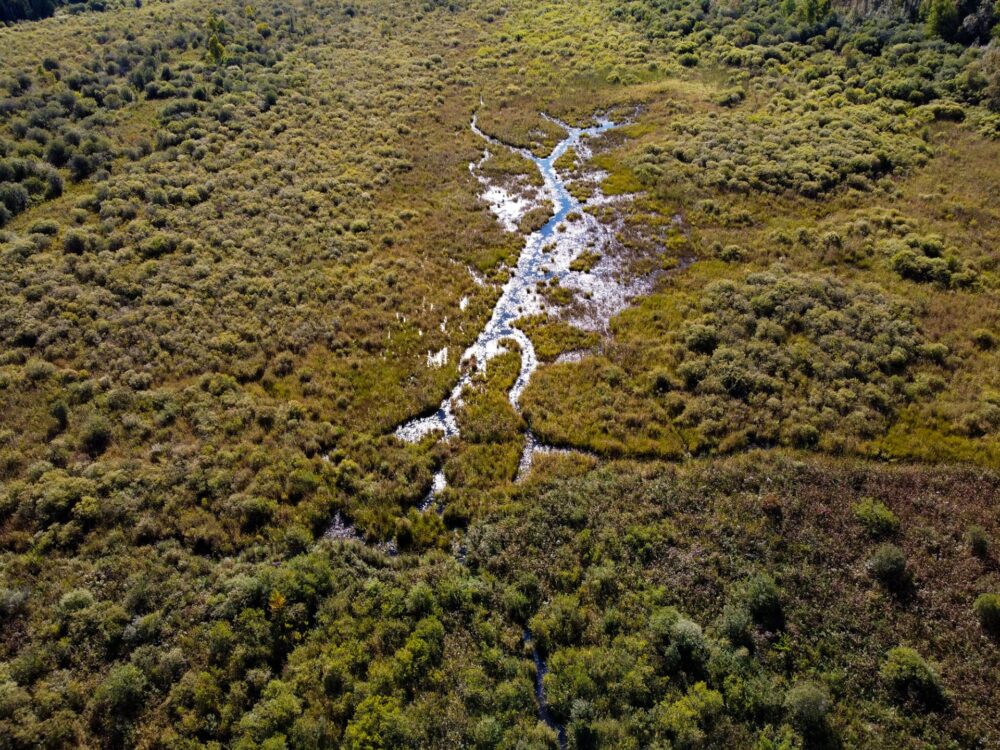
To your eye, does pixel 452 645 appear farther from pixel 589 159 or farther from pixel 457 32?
pixel 457 32

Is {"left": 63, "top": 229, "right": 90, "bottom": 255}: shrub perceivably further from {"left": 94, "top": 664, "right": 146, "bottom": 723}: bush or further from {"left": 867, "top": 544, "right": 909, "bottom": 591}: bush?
{"left": 867, "top": 544, "right": 909, "bottom": 591}: bush

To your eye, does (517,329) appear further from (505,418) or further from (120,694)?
(120,694)

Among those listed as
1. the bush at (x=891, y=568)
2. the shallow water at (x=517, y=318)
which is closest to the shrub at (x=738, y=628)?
the bush at (x=891, y=568)

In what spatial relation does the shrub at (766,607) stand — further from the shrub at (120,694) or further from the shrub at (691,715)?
the shrub at (120,694)

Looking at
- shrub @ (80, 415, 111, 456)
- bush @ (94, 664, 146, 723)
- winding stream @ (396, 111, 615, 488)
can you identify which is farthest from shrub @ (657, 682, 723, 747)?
shrub @ (80, 415, 111, 456)

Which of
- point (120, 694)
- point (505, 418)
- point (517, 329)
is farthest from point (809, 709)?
point (517, 329)

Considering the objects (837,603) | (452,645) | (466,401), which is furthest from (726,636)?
(466,401)
